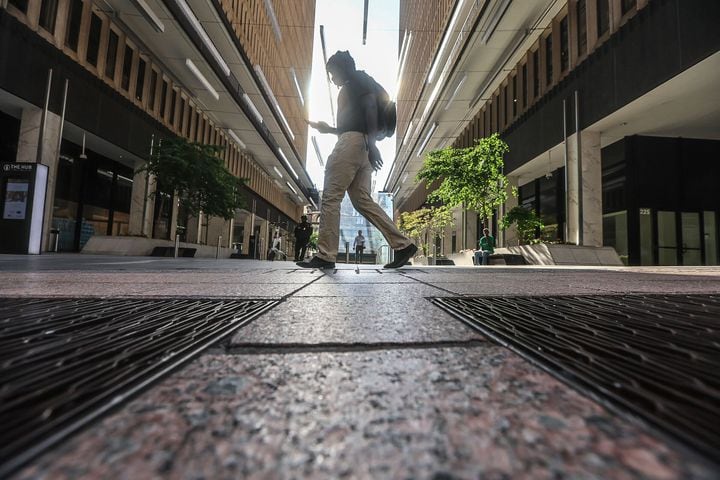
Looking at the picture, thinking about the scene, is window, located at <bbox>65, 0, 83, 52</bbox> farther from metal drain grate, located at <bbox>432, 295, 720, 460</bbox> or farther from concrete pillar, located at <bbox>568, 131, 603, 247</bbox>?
concrete pillar, located at <bbox>568, 131, 603, 247</bbox>

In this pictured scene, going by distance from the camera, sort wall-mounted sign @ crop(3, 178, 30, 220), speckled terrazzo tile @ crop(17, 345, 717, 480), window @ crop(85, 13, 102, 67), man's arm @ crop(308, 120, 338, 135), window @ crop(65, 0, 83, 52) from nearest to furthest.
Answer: speckled terrazzo tile @ crop(17, 345, 717, 480) → man's arm @ crop(308, 120, 338, 135) → wall-mounted sign @ crop(3, 178, 30, 220) → window @ crop(65, 0, 83, 52) → window @ crop(85, 13, 102, 67)

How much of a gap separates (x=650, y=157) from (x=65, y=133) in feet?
62.6

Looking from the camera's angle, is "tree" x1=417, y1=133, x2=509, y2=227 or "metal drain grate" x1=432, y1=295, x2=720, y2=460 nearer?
"metal drain grate" x1=432, y1=295, x2=720, y2=460

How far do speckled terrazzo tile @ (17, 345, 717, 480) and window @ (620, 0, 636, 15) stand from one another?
1187 cm

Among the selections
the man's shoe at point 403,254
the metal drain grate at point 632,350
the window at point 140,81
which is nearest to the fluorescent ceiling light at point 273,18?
the window at point 140,81

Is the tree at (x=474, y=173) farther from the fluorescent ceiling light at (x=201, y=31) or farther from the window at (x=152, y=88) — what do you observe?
the window at (x=152, y=88)

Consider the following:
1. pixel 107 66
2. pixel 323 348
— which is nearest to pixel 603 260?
pixel 323 348

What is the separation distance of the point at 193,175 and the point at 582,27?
12532 mm

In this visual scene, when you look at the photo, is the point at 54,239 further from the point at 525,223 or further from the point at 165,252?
the point at 525,223

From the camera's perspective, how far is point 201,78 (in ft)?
44.3

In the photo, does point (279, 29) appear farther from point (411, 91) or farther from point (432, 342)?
point (432, 342)

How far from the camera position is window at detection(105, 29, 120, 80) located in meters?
11.4

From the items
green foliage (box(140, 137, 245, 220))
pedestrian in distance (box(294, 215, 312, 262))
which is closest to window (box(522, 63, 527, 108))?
pedestrian in distance (box(294, 215, 312, 262))

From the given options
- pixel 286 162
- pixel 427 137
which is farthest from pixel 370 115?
pixel 286 162
